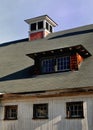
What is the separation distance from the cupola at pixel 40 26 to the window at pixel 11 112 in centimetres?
1120

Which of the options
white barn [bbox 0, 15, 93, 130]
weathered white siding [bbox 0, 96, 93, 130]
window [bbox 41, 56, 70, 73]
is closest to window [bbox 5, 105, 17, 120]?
white barn [bbox 0, 15, 93, 130]

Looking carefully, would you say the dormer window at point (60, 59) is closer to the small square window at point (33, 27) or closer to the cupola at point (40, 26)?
the cupola at point (40, 26)

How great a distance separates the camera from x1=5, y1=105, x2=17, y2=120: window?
68.0 feet

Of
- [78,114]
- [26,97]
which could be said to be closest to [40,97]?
[26,97]

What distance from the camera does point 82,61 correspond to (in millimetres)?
21969

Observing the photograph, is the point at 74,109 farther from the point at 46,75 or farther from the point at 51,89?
the point at 46,75

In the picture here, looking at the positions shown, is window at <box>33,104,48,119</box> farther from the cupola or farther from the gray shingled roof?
the cupola

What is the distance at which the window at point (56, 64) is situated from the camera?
2181 centimetres

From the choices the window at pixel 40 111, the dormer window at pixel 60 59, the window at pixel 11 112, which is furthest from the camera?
the dormer window at pixel 60 59

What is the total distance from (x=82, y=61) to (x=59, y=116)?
5066 millimetres

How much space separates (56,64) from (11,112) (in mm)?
4766

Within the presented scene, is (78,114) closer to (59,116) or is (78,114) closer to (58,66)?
(59,116)

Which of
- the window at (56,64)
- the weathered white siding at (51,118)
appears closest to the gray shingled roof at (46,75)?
the window at (56,64)

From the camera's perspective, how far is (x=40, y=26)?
31641mm
